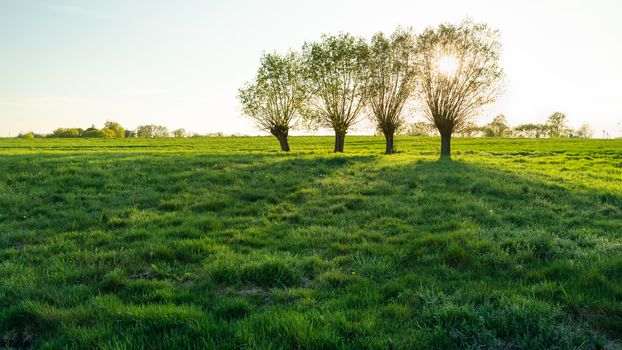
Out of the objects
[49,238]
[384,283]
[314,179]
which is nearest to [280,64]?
[314,179]

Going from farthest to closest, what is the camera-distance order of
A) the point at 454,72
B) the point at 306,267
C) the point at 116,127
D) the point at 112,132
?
the point at 116,127, the point at 112,132, the point at 454,72, the point at 306,267

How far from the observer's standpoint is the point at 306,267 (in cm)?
797

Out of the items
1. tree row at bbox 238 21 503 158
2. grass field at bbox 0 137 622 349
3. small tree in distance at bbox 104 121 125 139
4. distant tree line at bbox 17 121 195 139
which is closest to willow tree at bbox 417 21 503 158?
tree row at bbox 238 21 503 158

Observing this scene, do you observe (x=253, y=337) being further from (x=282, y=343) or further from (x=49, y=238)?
(x=49, y=238)

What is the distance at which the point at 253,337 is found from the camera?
516cm

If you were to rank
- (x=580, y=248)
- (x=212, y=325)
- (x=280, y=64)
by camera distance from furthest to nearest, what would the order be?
(x=280, y=64) < (x=580, y=248) < (x=212, y=325)

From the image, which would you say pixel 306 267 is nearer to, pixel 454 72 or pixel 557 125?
pixel 454 72

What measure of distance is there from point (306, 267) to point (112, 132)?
135645 mm

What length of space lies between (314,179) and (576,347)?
14.5 meters

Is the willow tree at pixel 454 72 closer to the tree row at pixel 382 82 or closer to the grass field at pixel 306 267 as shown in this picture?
the tree row at pixel 382 82

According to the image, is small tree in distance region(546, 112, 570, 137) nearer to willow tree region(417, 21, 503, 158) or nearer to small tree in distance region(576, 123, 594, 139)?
small tree in distance region(576, 123, 594, 139)

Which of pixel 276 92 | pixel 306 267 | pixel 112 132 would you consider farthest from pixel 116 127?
pixel 306 267

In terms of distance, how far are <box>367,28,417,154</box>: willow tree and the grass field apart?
23.9 meters

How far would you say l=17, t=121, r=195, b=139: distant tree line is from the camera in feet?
397
